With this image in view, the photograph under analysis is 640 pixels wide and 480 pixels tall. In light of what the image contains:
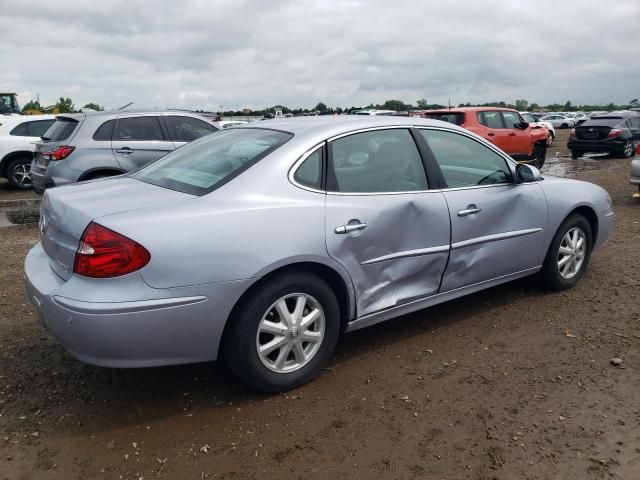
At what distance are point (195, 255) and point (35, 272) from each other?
1079mm

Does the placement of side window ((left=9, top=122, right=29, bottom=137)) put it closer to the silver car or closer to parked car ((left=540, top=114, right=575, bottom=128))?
the silver car

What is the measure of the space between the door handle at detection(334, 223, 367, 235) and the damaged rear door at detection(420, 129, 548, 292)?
808 millimetres

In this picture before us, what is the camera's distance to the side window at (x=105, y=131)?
7.80 metres

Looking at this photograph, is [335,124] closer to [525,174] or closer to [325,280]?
[325,280]

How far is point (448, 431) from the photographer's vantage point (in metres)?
2.82

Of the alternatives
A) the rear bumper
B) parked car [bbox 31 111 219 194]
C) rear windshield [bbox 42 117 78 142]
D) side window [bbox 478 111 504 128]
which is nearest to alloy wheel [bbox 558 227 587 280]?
parked car [bbox 31 111 219 194]

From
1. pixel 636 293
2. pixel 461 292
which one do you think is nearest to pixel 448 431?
pixel 461 292

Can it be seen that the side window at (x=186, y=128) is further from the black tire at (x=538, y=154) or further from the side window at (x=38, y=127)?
the black tire at (x=538, y=154)

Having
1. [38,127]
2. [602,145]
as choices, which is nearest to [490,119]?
[602,145]

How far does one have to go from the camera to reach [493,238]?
4020 mm

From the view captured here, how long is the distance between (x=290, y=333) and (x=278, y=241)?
540 mm

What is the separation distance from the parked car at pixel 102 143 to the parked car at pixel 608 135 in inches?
554

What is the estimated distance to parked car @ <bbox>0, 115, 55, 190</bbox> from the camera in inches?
459

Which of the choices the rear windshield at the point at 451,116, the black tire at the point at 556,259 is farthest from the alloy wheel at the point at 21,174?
the black tire at the point at 556,259
